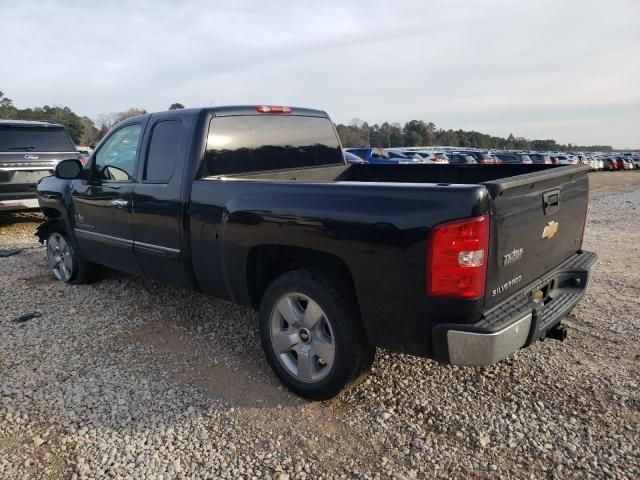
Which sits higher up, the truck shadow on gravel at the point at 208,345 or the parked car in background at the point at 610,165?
the truck shadow on gravel at the point at 208,345

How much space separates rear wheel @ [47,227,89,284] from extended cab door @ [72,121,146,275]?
316mm

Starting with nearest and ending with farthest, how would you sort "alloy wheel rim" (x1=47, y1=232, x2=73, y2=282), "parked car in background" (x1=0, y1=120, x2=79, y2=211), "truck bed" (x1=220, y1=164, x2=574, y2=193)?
"truck bed" (x1=220, y1=164, x2=574, y2=193) < "alloy wheel rim" (x1=47, y1=232, x2=73, y2=282) < "parked car in background" (x1=0, y1=120, x2=79, y2=211)

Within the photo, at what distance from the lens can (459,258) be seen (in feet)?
7.79

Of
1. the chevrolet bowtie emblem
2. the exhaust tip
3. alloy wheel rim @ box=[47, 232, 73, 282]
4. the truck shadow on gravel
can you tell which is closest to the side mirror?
alloy wheel rim @ box=[47, 232, 73, 282]

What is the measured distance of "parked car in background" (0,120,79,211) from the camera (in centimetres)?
838

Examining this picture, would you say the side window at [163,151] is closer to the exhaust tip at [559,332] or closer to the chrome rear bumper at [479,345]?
the chrome rear bumper at [479,345]

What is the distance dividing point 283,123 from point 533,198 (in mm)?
2377

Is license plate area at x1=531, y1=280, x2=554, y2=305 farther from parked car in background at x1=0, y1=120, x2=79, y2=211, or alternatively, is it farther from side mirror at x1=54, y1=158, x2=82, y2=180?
parked car in background at x1=0, y1=120, x2=79, y2=211

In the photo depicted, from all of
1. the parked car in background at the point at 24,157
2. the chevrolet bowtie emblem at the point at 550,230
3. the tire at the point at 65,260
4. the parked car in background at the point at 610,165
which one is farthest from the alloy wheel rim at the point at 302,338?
the parked car in background at the point at 610,165

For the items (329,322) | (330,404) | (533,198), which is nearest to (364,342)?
(329,322)

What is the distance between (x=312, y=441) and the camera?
276 cm

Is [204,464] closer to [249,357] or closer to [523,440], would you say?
[249,357]

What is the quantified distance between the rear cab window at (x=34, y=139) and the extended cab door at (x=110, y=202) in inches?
180

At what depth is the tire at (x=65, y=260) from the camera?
5.37 meters
